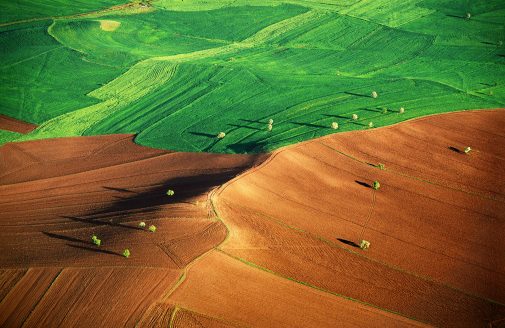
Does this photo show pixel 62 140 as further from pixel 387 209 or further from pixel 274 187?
pixel 387 209

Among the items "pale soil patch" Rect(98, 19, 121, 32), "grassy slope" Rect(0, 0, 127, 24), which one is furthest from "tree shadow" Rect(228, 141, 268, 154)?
"grassy slope" Rect(0, 0, 127, 24)

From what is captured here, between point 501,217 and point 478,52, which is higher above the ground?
point 478,52

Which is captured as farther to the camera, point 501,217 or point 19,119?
point 19,119

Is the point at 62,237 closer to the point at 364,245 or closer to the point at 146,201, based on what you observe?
the point at 146,201

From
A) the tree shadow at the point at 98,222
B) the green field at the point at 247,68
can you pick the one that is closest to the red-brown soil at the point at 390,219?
the green field at the point at 247,68

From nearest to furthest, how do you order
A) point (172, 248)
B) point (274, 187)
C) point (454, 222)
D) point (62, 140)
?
point (172, 248) → point (454, 222) → point (274, 187) → point (62, 140)

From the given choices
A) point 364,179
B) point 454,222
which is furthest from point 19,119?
point 454,222
